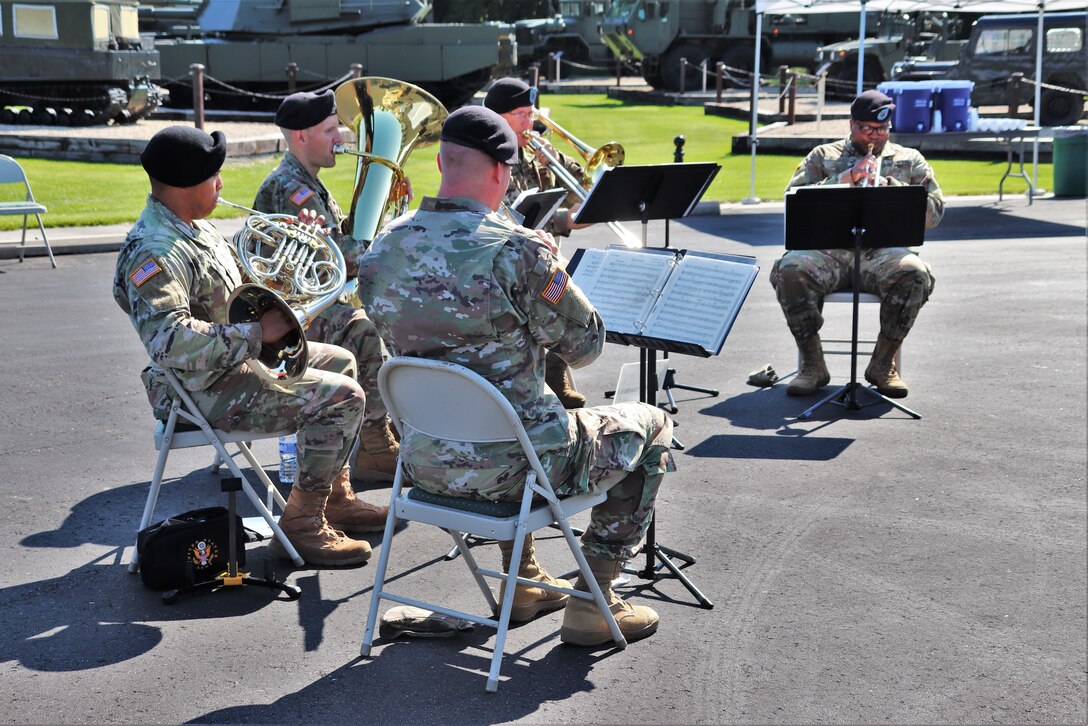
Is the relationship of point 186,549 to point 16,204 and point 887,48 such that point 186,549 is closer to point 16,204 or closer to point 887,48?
point 16,204

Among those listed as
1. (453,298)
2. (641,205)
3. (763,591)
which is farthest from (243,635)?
(641,205)

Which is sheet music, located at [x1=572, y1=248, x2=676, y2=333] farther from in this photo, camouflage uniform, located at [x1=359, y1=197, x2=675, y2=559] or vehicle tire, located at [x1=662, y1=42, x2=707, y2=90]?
vehicle tire, located at [x1=662, y1=42, x2=707, y2=90]

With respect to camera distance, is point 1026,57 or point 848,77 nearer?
point 1026,57

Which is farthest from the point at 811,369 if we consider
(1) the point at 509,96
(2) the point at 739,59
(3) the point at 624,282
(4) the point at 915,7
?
(2) the point at 739,59

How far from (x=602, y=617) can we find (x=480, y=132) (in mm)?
1707

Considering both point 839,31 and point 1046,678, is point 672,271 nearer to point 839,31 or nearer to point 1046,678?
point 1046,678

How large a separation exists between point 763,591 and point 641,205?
247cm

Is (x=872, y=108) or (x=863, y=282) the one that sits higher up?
(x=872, y=108)

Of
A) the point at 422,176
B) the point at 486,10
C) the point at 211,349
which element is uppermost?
the point at 486,10

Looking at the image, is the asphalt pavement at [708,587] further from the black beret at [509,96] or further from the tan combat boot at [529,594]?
the black beret at [509,96]

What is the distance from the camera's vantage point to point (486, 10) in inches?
2448

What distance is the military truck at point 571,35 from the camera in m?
43.4

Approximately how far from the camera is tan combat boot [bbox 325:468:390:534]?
5.41 metres

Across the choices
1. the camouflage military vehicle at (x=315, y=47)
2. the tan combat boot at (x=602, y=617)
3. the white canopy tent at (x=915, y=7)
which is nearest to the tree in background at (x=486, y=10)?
the camouflage military vehicle at (x=315, y=47)
